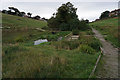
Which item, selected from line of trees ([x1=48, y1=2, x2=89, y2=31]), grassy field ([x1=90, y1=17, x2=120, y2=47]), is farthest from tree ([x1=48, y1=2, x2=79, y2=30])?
grassy field ([x1=90, y1=17, x2=120, y2=47])

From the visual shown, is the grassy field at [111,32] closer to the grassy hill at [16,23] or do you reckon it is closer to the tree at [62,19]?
the tree at [62,19]

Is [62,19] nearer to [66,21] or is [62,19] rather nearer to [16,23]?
[66,21]

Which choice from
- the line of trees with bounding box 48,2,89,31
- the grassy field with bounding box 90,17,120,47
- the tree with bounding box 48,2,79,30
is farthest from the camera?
the tree with bounding box 48,2,79,30

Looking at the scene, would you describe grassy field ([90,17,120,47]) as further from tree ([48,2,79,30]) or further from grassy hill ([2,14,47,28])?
grassy hill ([2,14,47,28])

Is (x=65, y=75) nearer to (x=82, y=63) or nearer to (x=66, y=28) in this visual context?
(x=82, y=63)

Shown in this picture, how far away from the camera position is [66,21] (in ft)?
96.5

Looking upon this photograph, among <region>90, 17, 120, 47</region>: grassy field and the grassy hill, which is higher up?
the grassy hill

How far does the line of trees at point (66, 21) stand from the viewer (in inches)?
1003

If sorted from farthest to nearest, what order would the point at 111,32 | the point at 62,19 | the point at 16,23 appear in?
the point at 16,23
the point at 62,19
the point at 111,32

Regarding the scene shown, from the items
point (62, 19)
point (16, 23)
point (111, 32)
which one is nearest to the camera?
point (111, 32)

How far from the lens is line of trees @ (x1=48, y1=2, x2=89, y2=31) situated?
2548cm

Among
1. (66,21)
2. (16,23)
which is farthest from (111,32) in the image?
(16,23)

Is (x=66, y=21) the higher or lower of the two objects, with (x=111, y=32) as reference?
higher

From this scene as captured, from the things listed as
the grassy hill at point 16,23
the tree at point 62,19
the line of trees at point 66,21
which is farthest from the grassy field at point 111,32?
the grassy hill at point 16,23
